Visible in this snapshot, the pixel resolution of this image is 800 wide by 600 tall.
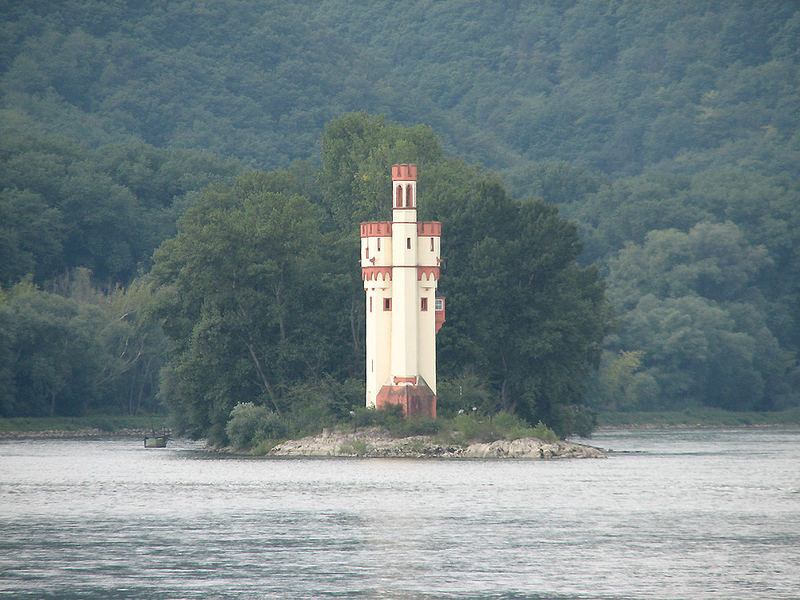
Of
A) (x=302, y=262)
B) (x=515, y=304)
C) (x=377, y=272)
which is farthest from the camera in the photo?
(x=302, y=262)

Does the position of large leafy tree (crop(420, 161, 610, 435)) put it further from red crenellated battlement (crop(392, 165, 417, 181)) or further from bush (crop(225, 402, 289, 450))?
bush (crop(225, 402, 289, 450))

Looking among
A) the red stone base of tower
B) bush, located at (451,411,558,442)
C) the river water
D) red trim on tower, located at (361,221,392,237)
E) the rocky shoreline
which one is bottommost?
the river water

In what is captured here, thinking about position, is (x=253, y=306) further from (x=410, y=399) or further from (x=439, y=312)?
(x=410, y=399)

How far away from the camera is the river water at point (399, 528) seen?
44000 mm

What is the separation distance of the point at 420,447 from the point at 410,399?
8.21ft

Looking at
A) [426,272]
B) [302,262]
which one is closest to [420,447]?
[426,272]

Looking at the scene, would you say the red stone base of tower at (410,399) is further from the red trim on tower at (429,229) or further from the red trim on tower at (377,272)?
the red trim on tower at (429,229)

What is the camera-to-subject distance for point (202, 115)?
195500 mm

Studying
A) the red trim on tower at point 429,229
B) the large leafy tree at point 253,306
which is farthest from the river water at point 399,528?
the red trim on tower at point 429,229

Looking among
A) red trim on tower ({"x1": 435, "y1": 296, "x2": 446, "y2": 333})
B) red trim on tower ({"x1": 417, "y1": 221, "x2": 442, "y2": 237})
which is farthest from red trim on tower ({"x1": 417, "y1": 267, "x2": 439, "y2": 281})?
red trim on tower ({"x1": 417, "y1": 221, "x2": 442, "y2": 237})

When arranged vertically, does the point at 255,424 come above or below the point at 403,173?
below

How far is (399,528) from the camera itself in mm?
56469

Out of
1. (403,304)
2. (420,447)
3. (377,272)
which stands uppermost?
(377,272)

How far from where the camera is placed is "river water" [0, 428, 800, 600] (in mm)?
44000
